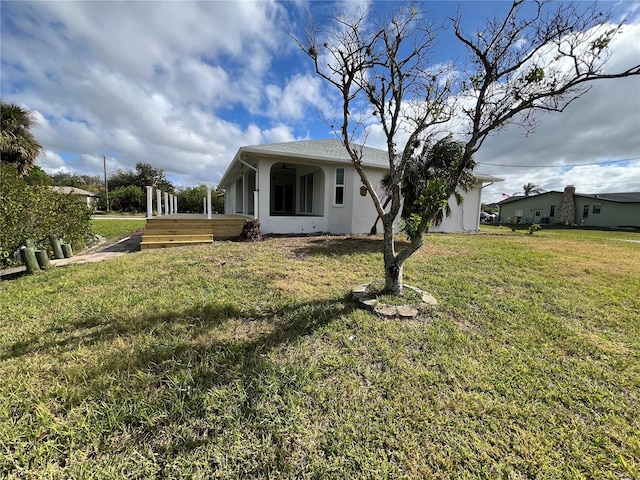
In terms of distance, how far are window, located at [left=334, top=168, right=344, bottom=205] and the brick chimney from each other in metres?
32.6

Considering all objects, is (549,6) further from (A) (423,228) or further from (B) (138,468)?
(B) (138,468)

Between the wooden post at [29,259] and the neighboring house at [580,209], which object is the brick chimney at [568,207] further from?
the wooden post at [29,259]

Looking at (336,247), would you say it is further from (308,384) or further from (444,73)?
(308,384)

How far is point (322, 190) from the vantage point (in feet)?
37.6

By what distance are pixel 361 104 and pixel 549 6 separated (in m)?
2.48

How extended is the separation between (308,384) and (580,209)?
3994cm

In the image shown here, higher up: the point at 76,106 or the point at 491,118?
the point at 76,106

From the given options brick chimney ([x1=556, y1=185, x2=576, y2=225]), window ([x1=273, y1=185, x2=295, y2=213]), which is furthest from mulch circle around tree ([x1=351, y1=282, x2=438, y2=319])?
brick chimney ([x1=556, y1=185, x2=576, y2=225])

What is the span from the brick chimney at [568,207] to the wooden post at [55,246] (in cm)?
4157

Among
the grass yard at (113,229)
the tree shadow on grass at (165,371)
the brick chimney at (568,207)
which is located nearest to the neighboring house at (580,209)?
the brick chimney at (568,207)

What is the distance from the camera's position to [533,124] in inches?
156

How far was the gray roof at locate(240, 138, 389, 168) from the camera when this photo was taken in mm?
9666

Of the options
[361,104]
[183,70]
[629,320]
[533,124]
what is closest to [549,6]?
[533,124]

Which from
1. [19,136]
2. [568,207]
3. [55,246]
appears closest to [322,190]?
[55,246]
